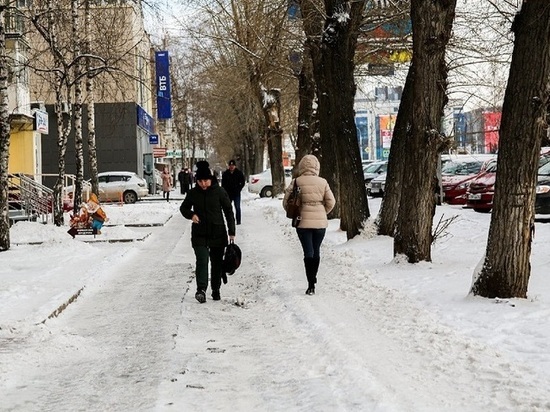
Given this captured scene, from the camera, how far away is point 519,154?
8.27 metres

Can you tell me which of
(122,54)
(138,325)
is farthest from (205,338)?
(122,54)

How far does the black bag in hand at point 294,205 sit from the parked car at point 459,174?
1661 centimetres

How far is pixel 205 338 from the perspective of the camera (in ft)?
24.6

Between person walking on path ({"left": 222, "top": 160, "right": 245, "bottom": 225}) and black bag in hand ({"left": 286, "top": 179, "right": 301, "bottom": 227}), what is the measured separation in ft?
38.8

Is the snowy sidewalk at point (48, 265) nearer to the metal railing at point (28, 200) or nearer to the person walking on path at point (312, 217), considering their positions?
the metal railing at point (28, 200)

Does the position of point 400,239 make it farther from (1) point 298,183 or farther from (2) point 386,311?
(2) point 386,311

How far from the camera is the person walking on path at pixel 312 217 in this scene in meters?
9.91

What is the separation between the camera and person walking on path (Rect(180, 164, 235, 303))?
31.9ft

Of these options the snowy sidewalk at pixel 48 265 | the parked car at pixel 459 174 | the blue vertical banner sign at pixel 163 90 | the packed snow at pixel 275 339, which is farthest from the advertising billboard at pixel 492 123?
the blue vertical banner sign at pixel 163 90

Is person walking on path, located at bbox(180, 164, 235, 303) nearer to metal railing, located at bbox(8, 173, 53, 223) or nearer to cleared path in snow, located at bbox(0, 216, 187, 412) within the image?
cleared path in snow, located at bbox(0, 216, 187, 412)

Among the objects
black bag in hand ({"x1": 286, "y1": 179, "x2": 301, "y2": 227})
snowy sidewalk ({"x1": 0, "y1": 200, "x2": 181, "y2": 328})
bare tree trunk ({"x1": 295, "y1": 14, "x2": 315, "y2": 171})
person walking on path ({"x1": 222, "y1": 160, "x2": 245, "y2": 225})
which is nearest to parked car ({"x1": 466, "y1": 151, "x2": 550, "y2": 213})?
bare tree trunk ({"x1": 295, "y1": 14, "x2": 315, "y2": 171})

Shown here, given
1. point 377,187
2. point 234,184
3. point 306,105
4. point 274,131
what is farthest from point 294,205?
point 274,131

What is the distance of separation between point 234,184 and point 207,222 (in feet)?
40.3

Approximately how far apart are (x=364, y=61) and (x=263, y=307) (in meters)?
15.9
